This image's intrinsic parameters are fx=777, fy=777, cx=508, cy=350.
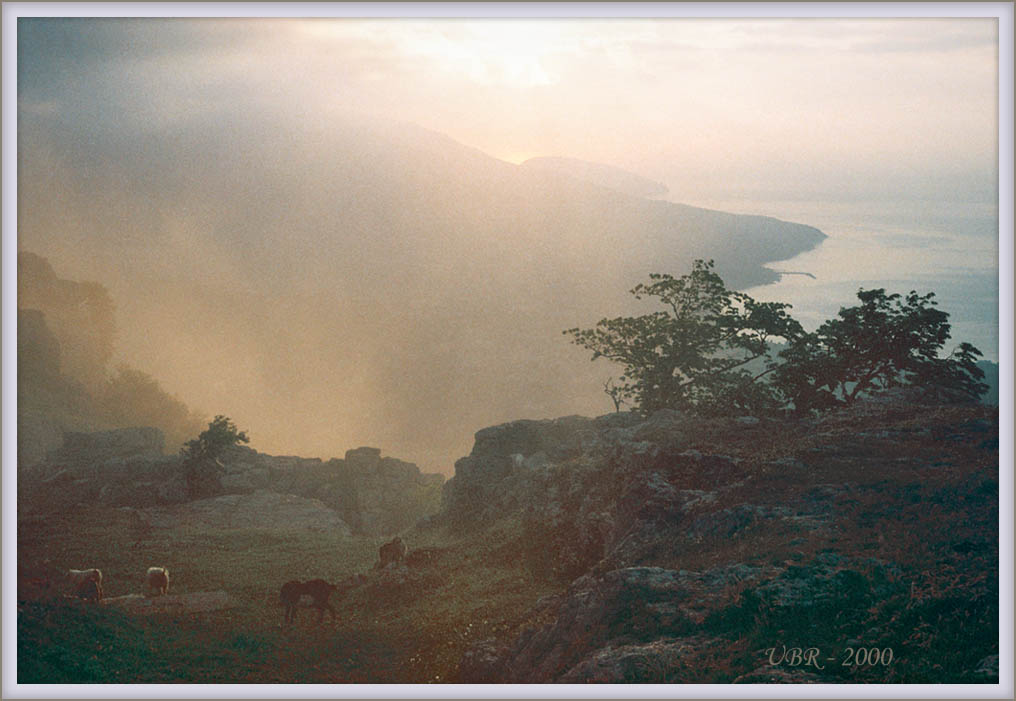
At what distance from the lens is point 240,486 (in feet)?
Result: 78.8

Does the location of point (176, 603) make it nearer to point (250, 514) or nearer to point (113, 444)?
point (250, 514)

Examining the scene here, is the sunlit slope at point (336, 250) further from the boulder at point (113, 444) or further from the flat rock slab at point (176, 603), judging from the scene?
the flat rock slab at point (176, 603)

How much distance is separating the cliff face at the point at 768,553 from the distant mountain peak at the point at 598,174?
6.05 meters

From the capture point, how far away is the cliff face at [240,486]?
1978cm

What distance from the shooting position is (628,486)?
52.1ft

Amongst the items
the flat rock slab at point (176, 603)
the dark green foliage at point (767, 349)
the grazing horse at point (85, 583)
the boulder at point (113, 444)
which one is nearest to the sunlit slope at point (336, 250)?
the dark green foliage at point (767, 349)

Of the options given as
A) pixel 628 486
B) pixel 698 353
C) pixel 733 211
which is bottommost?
pixel 628 486

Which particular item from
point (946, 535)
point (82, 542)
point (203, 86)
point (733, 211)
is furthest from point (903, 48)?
point (82, 542)

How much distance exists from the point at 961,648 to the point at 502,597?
25.2 ft

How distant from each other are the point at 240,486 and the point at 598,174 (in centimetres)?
1436

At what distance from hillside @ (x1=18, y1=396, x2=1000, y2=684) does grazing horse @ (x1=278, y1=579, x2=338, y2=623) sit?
29 centimetres

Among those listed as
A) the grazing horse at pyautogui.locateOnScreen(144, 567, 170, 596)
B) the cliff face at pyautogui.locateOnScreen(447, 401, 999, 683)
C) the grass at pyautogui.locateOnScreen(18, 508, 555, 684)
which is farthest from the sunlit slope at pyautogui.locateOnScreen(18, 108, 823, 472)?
the grazing horse at pyautogui.locateOnScreen(144, 567, 170, 596)

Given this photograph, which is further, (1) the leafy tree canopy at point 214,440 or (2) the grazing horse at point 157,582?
(1) the leafy tree canopy at point 214,440

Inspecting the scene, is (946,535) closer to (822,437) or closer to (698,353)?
(822,437)
